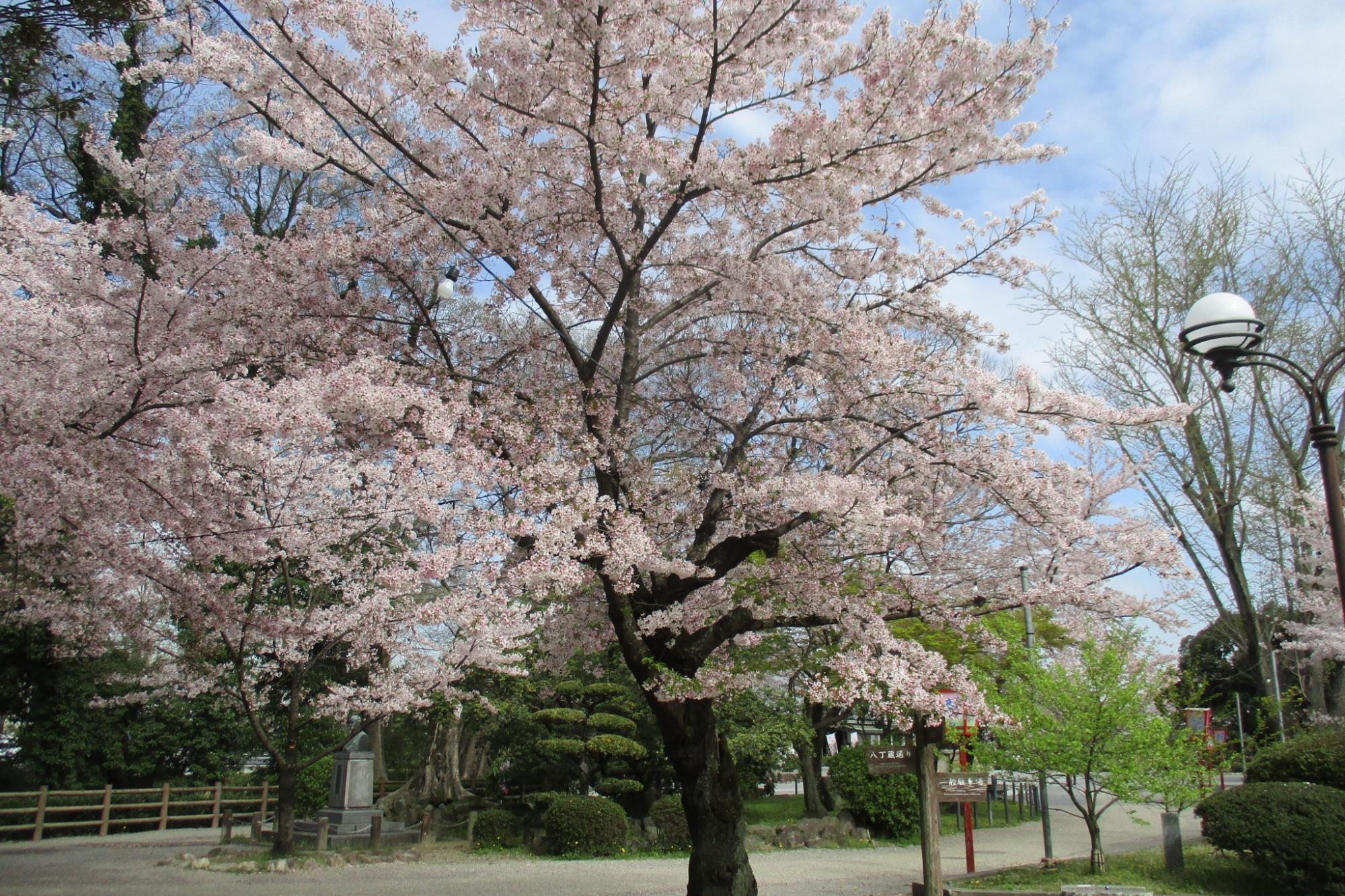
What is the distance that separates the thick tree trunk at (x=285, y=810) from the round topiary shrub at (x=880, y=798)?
9146 millimetres

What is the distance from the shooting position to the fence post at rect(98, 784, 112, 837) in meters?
15.1

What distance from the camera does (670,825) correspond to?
13.8m

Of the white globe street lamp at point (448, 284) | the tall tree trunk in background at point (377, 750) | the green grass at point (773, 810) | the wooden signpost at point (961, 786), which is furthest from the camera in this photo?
the tall tree trunk in background at point (377, 750)

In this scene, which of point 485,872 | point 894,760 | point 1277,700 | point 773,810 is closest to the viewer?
point 894,760

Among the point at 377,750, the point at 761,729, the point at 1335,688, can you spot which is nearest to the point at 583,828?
the point at 761,729

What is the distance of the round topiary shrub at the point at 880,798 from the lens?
15195 millimetres

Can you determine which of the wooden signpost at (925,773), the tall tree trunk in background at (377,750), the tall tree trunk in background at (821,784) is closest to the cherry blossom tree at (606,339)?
the wooden signpost at (925,773)

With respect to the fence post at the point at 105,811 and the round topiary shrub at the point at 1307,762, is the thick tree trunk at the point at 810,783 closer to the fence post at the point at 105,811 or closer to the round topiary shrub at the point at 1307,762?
the round topiary shrub at the point at 1307,762

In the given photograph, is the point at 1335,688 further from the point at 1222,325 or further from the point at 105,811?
the point at 105,811

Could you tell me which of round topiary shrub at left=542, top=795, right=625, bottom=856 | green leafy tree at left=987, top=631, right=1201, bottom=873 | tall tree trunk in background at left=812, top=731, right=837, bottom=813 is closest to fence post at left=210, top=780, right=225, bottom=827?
round topiary shrub at left=542, top=795, right=625, bottom=856

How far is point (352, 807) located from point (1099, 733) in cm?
1098

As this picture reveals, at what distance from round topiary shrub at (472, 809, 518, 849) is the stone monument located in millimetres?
1057

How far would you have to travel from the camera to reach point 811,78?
19.9 feet

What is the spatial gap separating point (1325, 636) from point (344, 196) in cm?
1711
